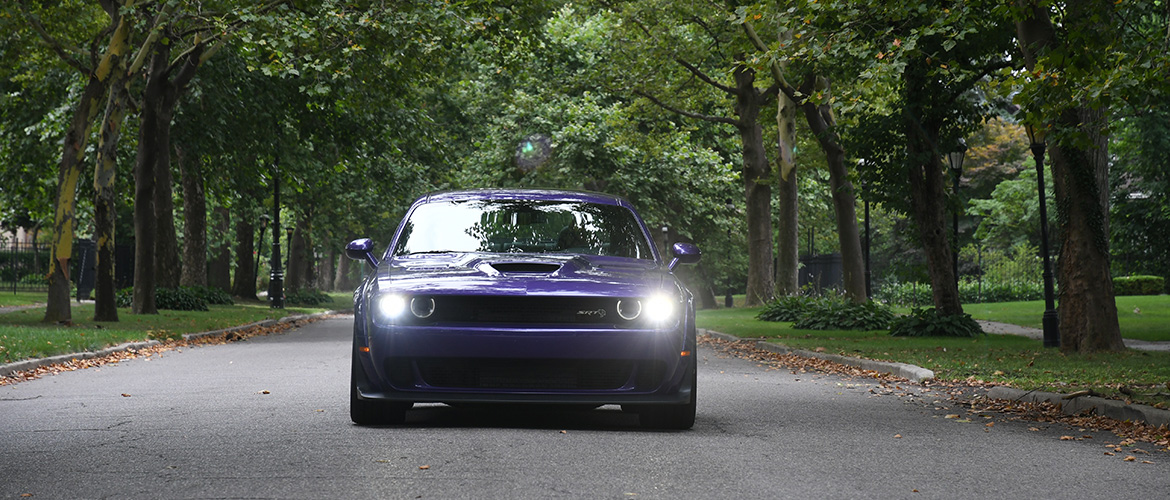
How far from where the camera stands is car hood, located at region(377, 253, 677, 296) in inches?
285

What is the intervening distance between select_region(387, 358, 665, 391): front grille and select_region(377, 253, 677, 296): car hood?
409mm

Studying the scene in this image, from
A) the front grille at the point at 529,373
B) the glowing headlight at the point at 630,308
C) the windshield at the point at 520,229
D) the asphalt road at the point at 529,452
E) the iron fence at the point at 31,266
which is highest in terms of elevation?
the iron fence at the point at 31,266

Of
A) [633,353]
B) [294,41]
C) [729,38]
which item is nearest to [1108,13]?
[633,353]

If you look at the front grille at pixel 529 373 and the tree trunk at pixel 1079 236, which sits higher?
the tree trunk at pixel 1079 236

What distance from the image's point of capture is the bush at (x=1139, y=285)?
38938mm

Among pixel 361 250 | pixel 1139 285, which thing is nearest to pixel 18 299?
pixel 361 250

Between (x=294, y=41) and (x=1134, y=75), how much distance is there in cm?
1416

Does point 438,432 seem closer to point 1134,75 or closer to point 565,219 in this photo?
point 565,219

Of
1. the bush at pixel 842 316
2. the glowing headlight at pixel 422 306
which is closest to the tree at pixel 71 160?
the bush at pixel 842 316

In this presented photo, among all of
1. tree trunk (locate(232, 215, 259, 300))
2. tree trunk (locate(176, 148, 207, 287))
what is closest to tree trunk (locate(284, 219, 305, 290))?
tree trunk (locate(232, 215, 259, 300))

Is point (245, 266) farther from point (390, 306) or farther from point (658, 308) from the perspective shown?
point (658, 308)

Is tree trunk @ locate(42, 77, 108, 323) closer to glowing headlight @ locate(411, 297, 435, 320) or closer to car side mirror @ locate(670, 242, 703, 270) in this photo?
car side mirror @ locate(670, 242, 703, 270)

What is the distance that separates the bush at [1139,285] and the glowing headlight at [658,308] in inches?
1395

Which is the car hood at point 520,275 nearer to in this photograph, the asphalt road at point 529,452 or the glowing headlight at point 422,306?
the glowing headlight at point 422,306
